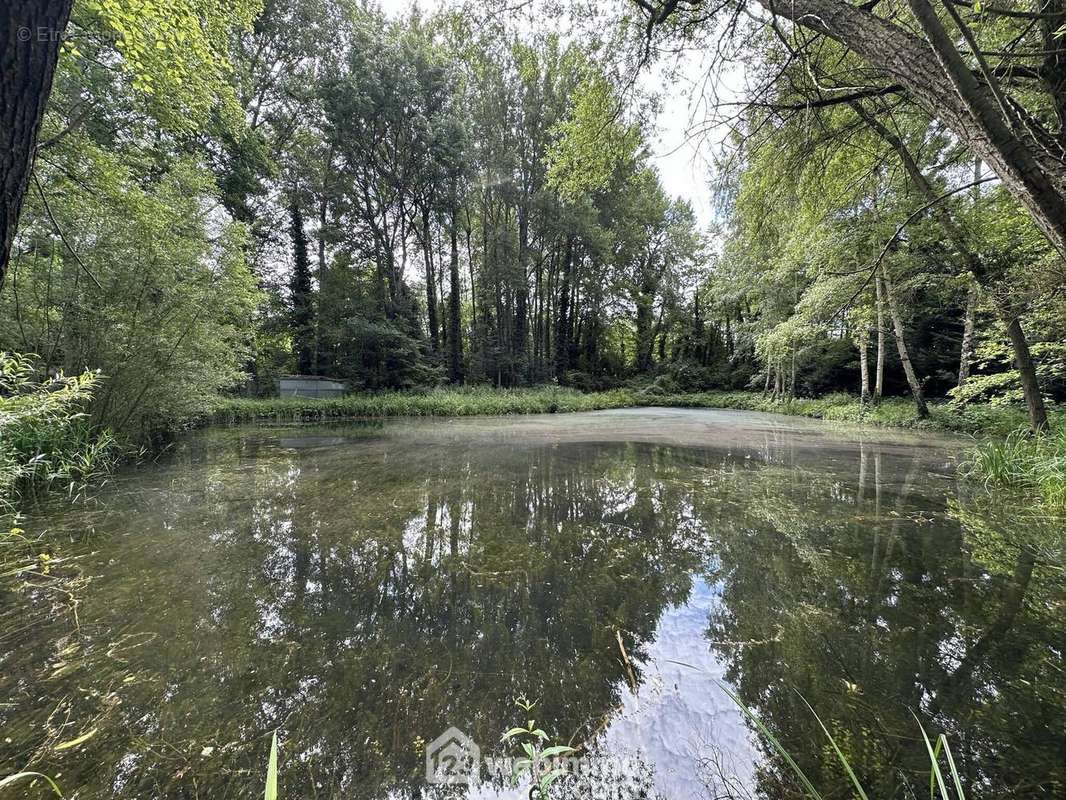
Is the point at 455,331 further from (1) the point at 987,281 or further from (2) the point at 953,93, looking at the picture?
(2) the point at 953,93

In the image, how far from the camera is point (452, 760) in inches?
46.1

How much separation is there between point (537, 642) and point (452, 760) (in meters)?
0.59

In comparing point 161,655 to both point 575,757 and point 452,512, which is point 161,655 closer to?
point 575,757

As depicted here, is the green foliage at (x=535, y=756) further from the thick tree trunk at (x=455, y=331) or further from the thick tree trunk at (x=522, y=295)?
the thick tree trunk at (x=522, y=295)

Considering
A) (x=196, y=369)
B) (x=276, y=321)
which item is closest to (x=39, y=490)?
(x=196, y=369)

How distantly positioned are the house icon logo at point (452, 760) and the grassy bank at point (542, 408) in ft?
25.2

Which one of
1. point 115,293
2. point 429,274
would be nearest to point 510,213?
point 429,274

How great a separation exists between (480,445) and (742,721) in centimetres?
621

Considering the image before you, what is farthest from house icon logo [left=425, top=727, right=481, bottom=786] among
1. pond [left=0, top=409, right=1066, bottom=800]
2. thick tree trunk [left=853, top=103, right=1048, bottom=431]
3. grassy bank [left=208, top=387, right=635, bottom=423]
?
grassy bank [left=208, top=387, right=635, bottom=423]

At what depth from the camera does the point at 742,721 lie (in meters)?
1.29

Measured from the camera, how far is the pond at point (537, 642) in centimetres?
112

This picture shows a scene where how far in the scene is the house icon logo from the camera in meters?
1.11

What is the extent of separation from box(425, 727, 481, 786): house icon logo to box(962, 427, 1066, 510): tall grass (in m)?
4.92

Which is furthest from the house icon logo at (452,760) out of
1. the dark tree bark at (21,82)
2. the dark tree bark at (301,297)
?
the dark tree bark at (301,297)
